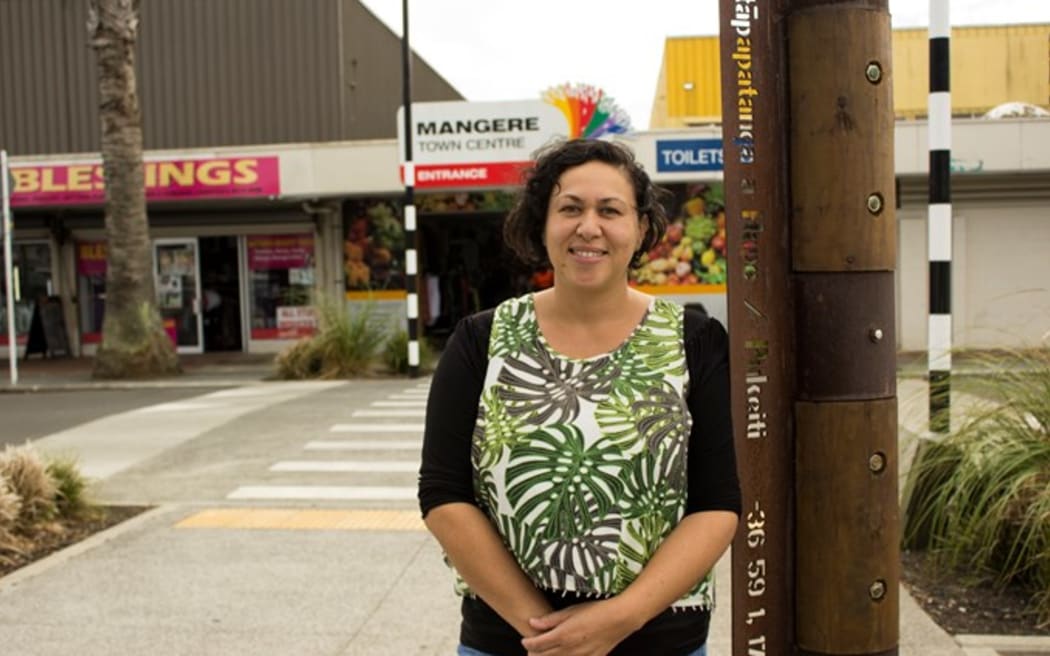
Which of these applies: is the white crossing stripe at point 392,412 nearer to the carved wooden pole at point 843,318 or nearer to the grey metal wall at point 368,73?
the carved wooden pole at point 843,318

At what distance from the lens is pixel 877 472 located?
83.7 inches

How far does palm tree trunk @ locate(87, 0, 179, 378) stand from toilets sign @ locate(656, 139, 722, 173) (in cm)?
866

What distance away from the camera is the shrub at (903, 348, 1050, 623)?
4340 millimetres

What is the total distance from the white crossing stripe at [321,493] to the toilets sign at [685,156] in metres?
11.1

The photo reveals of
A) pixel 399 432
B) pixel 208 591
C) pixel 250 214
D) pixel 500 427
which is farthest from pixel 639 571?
pixel 250 214

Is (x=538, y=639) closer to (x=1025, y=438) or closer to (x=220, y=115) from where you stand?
(x=1025, y=438)

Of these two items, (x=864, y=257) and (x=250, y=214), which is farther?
(x=250, y=214)

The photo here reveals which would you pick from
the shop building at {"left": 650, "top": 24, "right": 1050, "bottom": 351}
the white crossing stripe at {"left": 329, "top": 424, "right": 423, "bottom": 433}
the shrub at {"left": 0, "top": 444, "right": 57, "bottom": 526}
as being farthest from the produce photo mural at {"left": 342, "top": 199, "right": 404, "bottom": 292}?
the shrub at {"left": 0, "top": 444, "right": 57, "bottom": 526}

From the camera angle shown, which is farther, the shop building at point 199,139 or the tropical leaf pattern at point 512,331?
the shop building at point 199,139

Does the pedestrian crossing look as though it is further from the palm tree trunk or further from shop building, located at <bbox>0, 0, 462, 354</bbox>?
shop building, located at <bbox>0, 0, 462, 354</bbox>

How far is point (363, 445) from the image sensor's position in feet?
31.4

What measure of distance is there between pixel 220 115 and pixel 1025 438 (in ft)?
67.5

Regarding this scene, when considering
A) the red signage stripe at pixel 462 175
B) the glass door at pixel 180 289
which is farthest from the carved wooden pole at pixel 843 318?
the glass door at pixel 180 289

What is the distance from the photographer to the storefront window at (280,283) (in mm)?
20516
